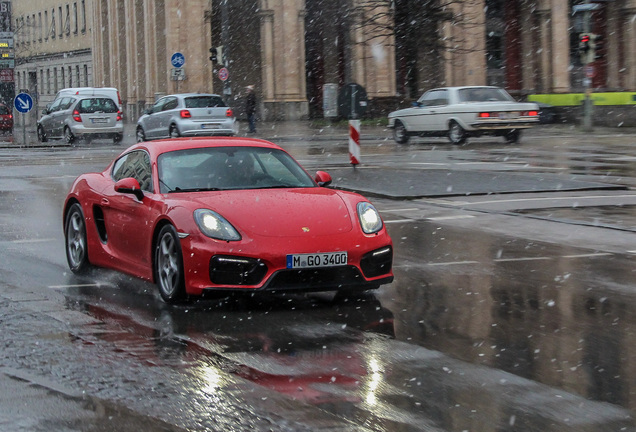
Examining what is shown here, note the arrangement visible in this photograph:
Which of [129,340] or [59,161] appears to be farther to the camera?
[59,161]

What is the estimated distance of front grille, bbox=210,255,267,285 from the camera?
7.64 metres

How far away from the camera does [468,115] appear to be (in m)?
30.3

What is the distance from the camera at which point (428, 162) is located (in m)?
23.5

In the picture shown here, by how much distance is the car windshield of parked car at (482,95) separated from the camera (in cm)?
3088

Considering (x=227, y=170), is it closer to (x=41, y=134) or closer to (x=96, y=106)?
(x=96, y=106)

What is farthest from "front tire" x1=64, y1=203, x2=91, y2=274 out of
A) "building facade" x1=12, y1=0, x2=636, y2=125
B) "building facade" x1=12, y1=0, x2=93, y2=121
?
"building facade" x1=12, y1=0, x2=93, y2=121

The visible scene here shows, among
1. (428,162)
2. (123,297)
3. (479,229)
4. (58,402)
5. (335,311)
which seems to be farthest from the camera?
(428,162)

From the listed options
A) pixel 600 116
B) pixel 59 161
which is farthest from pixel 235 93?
pixel 59 161

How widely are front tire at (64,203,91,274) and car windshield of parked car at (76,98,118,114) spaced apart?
1113 inches

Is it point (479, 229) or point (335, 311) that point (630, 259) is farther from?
point (335, 311)

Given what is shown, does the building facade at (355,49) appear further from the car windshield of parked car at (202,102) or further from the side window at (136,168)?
the side window at (136,168)

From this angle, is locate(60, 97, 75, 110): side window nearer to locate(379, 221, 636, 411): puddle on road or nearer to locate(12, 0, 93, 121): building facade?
locate(379, 221, 636, 411): puddle on road

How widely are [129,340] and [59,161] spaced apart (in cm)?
2075

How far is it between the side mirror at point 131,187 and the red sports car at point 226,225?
0.04ft
